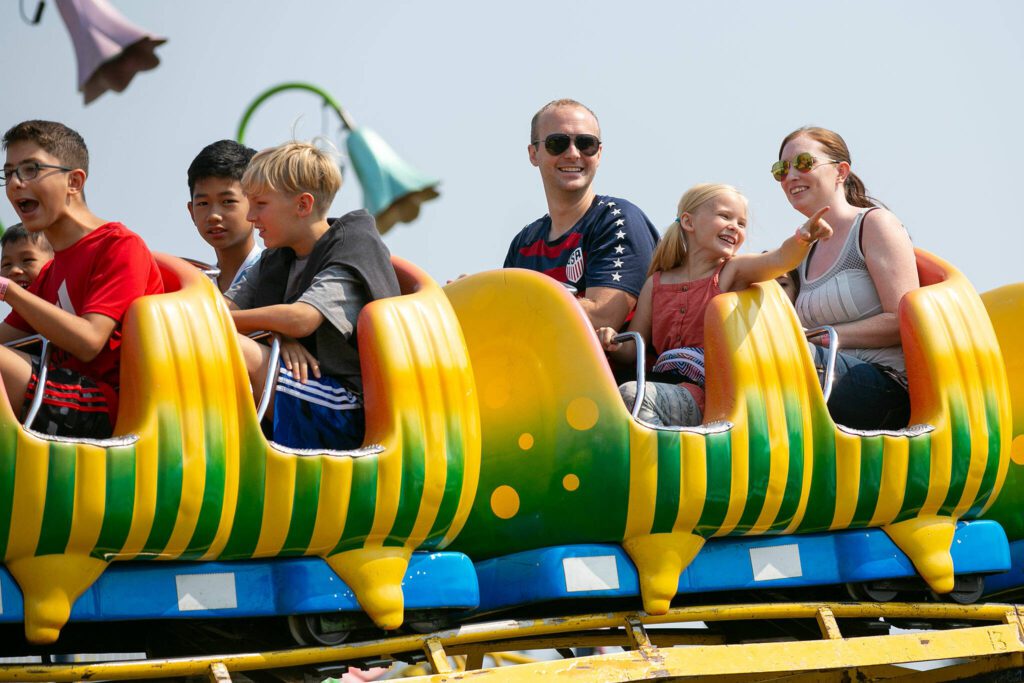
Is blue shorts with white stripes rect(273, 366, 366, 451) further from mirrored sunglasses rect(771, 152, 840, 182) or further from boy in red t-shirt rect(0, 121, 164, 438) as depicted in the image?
mirrored sunglasses rect(771, 152, 840, 182)

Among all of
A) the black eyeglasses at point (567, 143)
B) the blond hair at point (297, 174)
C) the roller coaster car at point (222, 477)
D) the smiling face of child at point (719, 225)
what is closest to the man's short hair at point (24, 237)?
the blond hair at point (297, 174)

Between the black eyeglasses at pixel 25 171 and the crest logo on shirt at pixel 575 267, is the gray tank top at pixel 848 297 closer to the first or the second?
the crest logo on shirt at pixel 575 267

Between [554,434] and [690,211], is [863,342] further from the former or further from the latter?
[554,434]

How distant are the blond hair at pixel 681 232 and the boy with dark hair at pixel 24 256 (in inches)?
76.2

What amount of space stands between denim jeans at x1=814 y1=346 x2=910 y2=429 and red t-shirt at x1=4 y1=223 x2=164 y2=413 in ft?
5.89

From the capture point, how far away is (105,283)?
3.25 metres

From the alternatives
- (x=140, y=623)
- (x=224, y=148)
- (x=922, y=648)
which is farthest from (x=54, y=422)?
(x=922, y=648)

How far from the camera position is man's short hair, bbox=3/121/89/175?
3398 mm

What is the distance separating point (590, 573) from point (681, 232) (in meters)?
1.08

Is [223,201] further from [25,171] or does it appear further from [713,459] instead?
[713,459]

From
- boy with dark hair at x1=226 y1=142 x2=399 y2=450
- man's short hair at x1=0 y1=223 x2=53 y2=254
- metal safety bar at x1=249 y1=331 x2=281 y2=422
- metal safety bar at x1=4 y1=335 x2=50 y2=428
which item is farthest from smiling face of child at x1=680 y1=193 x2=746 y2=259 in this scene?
man's short hair at x1=0 y1=223 x2=53 y2=254

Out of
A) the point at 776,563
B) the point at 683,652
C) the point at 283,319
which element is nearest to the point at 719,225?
the point at 776,563

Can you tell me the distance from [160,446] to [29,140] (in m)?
0.84

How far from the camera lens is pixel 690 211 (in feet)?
13.6
